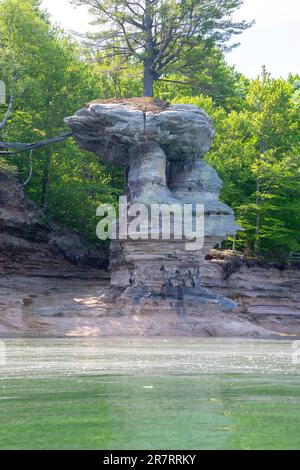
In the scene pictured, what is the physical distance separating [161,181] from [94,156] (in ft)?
35.3

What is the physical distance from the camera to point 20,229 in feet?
109

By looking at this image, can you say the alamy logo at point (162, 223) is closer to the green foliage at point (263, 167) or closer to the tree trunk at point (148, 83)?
the green foliage at point (263, 167)

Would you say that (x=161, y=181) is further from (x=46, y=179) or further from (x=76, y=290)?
(x=46, y=179)

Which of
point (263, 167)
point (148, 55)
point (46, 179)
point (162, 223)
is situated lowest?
point (162, 223)

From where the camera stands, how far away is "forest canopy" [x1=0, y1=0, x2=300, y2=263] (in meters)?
34.9

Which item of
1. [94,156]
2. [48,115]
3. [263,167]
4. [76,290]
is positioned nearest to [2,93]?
[48,115]

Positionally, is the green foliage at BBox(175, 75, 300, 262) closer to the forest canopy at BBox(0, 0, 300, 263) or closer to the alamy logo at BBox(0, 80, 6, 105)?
the forest canopy at BBox(0, 0, 300, 263)

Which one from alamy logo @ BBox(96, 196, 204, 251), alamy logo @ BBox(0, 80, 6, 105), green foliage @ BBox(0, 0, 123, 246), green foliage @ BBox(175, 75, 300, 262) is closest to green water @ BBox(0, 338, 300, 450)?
alamy logo @ BBox(96, 196, 204, 251)

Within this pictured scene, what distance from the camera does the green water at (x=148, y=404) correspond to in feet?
19.4

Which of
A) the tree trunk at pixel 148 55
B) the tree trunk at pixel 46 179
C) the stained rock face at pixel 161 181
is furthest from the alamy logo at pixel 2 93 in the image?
the tree trunk at pixel 148 55

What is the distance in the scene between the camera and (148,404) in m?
7.74

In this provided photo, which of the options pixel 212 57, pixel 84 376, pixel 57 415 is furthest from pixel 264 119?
pixel 57 415

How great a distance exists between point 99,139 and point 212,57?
428 inches
